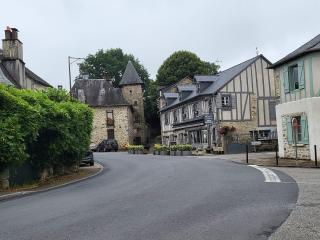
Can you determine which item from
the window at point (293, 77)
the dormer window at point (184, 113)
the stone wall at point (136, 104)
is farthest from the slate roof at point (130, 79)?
the window at point (293, 77)

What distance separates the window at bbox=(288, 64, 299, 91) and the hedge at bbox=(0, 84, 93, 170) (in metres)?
11.0

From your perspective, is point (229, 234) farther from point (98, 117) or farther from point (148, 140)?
point (148, 140)

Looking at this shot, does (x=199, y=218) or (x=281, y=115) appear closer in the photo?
(x=199, y=218)

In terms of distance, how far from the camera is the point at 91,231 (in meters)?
7.51

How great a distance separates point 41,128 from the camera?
1714cm

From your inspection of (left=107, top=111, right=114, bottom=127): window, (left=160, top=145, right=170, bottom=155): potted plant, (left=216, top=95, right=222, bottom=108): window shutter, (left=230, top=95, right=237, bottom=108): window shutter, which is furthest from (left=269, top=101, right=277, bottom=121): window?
(left=107, top=111, right=114, bottom=127): window

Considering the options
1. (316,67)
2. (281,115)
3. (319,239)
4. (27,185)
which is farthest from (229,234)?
(281,115)

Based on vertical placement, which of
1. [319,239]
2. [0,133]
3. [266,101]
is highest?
[266,101]

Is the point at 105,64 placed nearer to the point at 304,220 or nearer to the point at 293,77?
the point at 293,77

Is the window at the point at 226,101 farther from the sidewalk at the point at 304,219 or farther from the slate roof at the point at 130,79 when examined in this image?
the sidewalk at the point at 304,219

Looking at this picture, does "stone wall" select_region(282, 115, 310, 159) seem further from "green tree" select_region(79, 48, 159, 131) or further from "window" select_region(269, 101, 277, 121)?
"green tree" select_region(79, 48, 159, 131)

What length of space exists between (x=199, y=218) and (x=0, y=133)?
8.05 m

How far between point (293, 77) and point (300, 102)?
198cm

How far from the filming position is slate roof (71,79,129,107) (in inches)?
2345
